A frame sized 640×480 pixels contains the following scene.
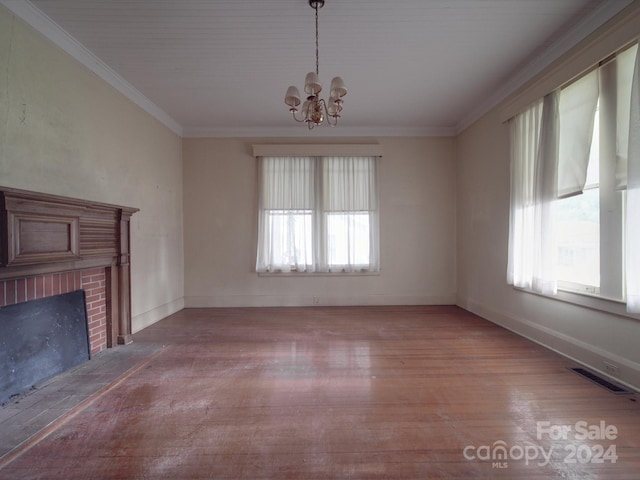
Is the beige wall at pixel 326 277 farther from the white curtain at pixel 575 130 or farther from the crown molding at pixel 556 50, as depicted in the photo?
the white curtain at pixel 575 130

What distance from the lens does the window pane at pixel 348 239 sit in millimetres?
4918

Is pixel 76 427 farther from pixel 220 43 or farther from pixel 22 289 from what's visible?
pixel 220 43

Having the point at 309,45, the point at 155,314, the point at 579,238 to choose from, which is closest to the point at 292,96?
the point at 309,45

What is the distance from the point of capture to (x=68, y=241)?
8.09 feet

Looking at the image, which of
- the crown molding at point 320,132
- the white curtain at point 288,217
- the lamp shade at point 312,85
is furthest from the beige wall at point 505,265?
the white curtain at point 288,217

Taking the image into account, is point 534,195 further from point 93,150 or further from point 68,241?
point 93,150

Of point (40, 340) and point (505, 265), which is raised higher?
point (505, 265)

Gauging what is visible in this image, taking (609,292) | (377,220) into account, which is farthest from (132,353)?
(609,292)

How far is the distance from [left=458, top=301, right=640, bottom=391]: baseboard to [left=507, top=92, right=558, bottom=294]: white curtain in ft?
1.51

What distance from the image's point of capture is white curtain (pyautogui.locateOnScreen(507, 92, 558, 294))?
2879 mm

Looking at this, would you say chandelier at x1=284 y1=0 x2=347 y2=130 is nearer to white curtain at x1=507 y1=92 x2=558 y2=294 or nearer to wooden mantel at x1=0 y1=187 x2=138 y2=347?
wooden mantel at x1=0 y1=187 x2=138 y2=347

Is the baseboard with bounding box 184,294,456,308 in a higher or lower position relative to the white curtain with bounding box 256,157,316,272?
lower

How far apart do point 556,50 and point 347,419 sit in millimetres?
3802

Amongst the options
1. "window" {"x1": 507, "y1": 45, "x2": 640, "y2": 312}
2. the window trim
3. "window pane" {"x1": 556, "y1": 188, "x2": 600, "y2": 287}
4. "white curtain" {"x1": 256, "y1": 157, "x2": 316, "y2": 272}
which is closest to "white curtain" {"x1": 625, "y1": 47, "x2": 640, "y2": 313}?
"window" {"x1": 507, "y1": 45, "x2": 640, "y2": 312}
